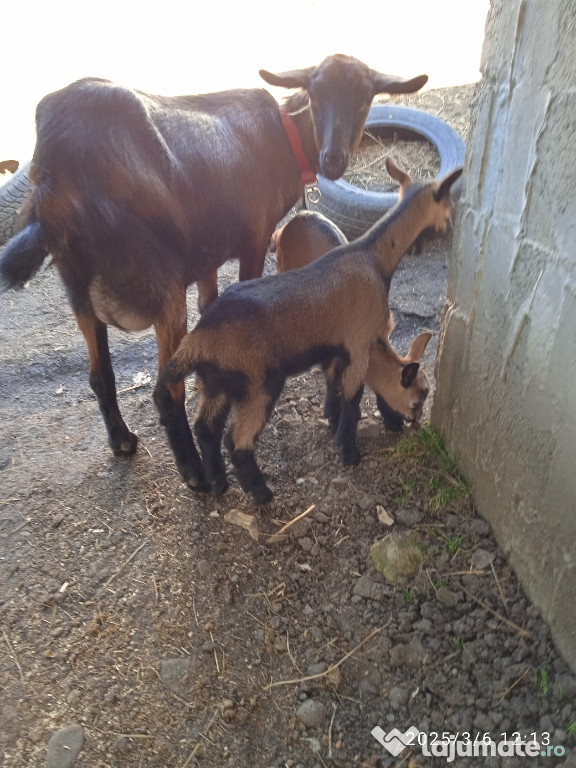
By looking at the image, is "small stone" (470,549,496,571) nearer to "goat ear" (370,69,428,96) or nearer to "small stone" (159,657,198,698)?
"small stone" (159,657,198,698)

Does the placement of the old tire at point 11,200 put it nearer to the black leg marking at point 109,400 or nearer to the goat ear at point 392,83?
the black leg marking at point 109,400

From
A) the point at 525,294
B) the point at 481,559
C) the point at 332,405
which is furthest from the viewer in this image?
the point at 332,405

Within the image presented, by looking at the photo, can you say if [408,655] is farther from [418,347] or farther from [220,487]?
[418,347]

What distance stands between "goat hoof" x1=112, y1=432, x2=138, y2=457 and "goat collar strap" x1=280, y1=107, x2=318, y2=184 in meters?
1.92

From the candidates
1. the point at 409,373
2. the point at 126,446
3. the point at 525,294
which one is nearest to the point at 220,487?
the point at 126,446

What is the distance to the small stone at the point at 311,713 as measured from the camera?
88.4 inches

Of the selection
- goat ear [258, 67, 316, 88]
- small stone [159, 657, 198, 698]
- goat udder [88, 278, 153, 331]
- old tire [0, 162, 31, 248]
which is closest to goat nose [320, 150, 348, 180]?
goat ear [258, 67, 316, 88]

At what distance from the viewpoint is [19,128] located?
7.88 m

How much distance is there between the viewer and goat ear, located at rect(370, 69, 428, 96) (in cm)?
365

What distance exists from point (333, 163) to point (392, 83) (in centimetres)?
67

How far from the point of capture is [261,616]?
2.62 m

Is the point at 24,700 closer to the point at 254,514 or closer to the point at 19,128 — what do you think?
the point at 254,514

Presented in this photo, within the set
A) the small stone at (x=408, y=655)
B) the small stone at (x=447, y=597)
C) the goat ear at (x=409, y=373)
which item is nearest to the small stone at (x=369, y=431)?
the goat ear at (x=409, y=373)

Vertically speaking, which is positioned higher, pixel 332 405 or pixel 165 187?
pixel 165 187
